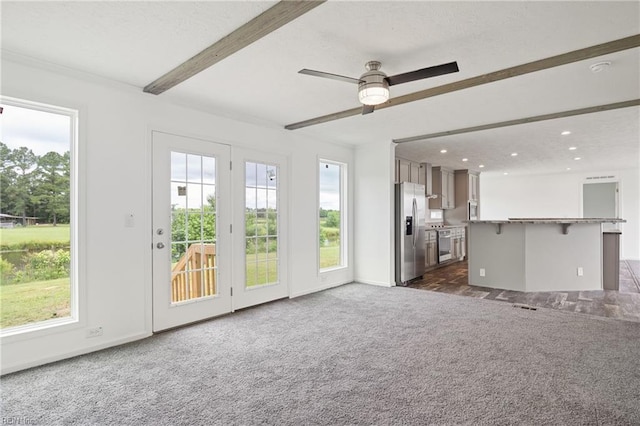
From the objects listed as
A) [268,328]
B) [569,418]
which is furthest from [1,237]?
[569,418]

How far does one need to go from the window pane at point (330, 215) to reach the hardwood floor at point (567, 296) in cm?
144

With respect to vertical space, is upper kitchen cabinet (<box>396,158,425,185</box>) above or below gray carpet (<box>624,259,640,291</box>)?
above

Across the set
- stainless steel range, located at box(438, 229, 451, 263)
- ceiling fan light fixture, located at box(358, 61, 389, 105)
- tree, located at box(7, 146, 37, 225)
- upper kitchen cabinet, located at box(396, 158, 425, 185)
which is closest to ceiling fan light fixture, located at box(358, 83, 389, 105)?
ceiling fan light fixture, located at box(358, 61, 389, 105)

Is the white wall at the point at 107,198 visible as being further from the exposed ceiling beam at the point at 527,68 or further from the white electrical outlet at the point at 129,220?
the exposed ceiling beam at the point at 527,68

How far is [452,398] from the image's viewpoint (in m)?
2.26

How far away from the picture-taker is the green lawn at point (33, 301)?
283 centimetres

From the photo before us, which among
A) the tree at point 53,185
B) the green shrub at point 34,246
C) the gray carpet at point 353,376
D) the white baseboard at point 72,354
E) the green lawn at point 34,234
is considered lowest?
the gray carpet at point 353,376

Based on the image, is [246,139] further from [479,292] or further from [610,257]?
[610,257]

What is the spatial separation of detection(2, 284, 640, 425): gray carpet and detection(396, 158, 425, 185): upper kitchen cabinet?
3.54 meters

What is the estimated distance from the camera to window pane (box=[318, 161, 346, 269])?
18.8ft

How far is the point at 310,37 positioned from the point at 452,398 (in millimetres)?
2641

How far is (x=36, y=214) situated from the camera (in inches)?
116

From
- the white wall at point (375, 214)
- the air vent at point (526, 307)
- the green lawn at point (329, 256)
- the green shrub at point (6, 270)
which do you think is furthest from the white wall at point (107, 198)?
the air vent at point (526, 307)

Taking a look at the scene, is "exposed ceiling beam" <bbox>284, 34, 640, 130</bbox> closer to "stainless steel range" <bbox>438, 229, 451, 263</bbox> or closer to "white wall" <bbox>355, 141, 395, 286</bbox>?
"white wall" <bbox>355, 141, 395, 286</bbox>
